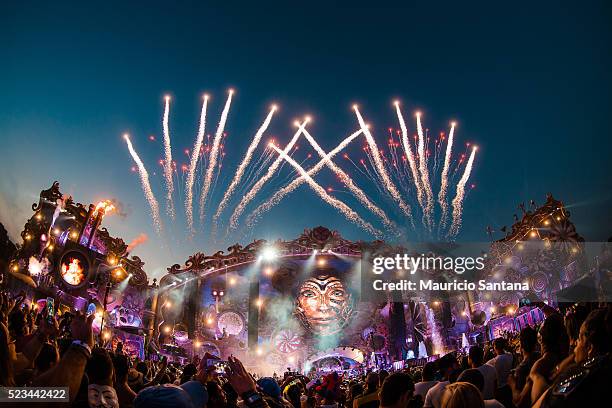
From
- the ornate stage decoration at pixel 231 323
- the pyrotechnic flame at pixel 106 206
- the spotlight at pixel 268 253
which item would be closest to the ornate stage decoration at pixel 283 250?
the spotlight at pixel 268 253

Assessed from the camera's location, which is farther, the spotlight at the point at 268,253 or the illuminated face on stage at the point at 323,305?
the spotlight at the point at 268,253

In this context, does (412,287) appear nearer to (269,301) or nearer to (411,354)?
(411,354)

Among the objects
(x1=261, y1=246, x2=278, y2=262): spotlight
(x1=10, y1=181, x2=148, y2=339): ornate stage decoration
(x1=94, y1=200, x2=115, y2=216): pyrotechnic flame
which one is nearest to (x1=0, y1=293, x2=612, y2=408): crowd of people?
(x1=10, y1=181, x2=148, y2=339): ornate stage decoration

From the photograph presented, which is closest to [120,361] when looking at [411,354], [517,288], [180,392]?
[180,392]

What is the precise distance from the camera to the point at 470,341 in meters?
35.7

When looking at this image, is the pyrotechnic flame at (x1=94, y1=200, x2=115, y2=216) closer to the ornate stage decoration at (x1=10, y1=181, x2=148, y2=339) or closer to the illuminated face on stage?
the ornate stage decoration at (x1=10, y1=181, x2=148, y2=339)

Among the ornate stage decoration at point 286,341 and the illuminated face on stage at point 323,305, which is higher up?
the illuminated face on stage at point 323,305

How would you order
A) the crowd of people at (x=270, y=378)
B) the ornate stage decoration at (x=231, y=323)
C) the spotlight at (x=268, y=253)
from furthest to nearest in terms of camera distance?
1. the spotlight at (x=268, y=253)
2. the ornate stage decoration at (x=231, y=323)
3. the crowd of people at (x=270, y=378)

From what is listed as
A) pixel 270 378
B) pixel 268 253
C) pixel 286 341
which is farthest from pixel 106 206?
pixel 270 378

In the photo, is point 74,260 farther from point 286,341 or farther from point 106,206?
point 286,341

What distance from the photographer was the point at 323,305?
141 feet

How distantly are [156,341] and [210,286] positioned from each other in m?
7.09

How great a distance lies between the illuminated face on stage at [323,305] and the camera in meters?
42.6

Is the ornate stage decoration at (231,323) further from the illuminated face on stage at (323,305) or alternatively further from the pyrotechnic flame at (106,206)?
the pyrotechnic flame at (106,206)
